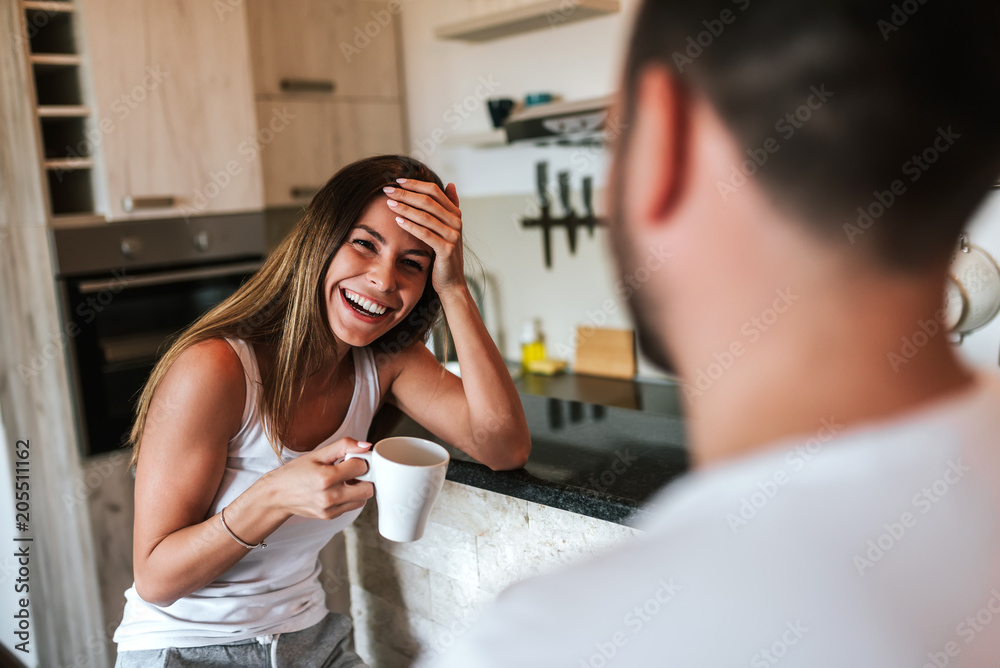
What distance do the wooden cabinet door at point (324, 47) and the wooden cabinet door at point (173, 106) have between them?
0.22 metres

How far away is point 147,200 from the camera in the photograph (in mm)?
2275

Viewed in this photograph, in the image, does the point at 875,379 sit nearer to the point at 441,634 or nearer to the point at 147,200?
the point at 441,634

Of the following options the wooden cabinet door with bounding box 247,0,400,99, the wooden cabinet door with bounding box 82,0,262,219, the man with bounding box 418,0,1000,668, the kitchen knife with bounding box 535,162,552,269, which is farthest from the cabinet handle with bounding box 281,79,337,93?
the man with bounding box 418,0,1000,668

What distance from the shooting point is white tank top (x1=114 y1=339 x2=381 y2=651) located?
3.72 feet

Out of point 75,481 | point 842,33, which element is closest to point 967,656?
A: point 842,33

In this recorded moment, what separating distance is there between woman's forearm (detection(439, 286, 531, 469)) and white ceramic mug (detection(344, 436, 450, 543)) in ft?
0.69

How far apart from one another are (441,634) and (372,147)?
209cm

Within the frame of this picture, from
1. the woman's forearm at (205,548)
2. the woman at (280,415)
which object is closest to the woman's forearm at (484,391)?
the woman at (280,415)

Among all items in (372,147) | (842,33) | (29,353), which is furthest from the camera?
(372,147)

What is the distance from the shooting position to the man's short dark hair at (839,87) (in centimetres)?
29

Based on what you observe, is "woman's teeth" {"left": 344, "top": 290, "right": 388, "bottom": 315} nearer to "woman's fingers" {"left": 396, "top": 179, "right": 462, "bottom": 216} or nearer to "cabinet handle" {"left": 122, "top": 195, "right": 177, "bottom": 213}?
"woman's fingers" {"left": 396, "top": 179, "right": 462, "bottom": 216}

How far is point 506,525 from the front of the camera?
123cm

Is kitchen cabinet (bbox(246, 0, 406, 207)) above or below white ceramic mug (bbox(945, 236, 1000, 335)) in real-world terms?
above

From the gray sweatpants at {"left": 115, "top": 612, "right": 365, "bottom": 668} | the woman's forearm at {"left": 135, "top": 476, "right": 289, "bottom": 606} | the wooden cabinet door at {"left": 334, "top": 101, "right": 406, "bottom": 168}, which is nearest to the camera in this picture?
the woman's forearm at {"left": 135, "top": 476, "right": 289, "bottom": 606}
